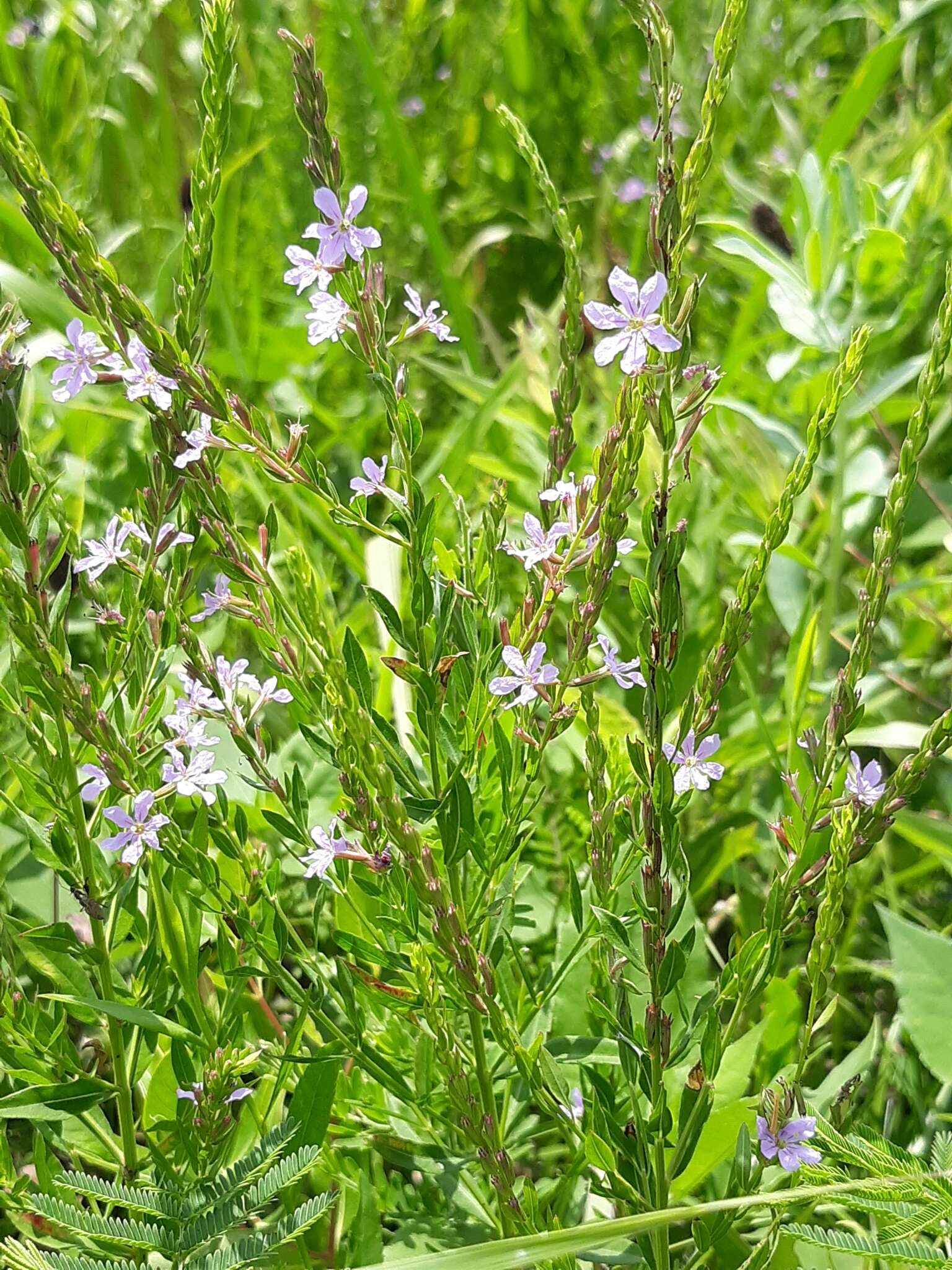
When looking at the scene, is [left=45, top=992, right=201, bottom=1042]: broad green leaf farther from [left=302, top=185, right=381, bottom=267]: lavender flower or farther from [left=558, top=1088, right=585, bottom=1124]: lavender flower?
[left=302, top=185, right=381, bottom=267]: lavender flower

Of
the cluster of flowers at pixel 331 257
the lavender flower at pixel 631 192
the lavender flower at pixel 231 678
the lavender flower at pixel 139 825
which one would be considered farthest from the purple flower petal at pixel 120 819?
the lavender flower at pixel 631 192

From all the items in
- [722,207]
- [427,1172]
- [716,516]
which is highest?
[722,207]

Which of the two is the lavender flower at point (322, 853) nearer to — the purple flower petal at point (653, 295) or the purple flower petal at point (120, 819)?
the purple flower petal at point (120, 819)

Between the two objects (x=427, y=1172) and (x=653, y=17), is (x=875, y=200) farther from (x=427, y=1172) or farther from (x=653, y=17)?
(x=427, y=1172)

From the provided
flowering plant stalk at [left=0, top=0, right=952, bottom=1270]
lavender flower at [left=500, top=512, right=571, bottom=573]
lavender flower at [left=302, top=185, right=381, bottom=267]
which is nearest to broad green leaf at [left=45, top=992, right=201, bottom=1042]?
flowering plant stalk at [left=0, top=0, right=952, bottom=1270]

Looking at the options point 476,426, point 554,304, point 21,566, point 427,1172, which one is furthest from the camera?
point 554,304

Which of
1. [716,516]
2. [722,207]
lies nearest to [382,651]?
[716,516]

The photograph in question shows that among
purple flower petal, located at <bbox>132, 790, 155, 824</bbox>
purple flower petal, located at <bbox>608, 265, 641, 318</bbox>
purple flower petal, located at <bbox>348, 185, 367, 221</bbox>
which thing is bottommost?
purple flower petal, located at <bbox>132, 790, 155, 824</bbox>

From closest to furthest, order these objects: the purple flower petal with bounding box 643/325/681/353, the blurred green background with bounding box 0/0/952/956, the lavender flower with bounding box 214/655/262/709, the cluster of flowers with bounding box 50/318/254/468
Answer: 1. the purple flower petal with bounding box 643/325/681/353
2. the cluster of flowers with bounding box 50/318/254/468
3. the lavender flower with bounding box 214/655/262/709
4. the blurred green background with bounding box 0/0/952/956
